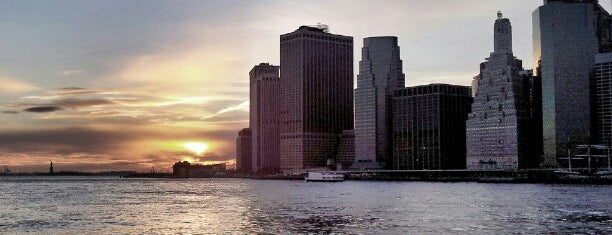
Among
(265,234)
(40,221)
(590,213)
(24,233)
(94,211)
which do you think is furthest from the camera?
(94,211)

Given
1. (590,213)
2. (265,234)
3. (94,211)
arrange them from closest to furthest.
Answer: (265,234) < (590,213) < (94,211)

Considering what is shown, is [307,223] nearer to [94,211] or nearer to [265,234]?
[265,234]

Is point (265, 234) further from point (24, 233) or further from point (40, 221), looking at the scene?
point (40, 221)

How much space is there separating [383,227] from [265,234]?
16.4m

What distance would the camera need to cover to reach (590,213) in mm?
117438

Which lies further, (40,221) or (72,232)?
(40,221)

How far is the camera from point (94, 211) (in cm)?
12962

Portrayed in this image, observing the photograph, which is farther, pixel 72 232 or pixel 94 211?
pixel 94 211

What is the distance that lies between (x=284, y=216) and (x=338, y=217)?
803 cm

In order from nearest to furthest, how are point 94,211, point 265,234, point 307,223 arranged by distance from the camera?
point 265,234, point 307,223, point 94,211

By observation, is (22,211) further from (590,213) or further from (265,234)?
(590,213)

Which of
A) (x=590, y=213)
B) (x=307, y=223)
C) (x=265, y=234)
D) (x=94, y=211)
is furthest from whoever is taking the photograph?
(x=94, y=211)

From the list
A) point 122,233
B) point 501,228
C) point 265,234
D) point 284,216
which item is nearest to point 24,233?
point 122,233

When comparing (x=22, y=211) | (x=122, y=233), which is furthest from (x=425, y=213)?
(x=22, y=211)
